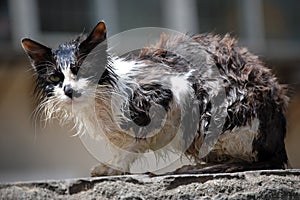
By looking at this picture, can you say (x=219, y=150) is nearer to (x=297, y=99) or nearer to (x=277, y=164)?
(x=277, y=164)

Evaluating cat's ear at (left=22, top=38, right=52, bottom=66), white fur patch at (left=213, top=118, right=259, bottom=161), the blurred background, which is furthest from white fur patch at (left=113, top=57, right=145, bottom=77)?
the blurred background

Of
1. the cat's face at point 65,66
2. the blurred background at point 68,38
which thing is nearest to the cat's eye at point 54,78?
the cat's face at point 65,66

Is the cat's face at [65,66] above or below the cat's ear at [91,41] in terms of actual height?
below

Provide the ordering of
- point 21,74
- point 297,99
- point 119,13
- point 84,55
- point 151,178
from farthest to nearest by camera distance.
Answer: point 297,99 → point 119,13 → point 21,74 → point 84,55 → point 151,178

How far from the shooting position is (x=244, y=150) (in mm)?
2918

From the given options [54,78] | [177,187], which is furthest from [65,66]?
[177,187]

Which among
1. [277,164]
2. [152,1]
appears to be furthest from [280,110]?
[152,1]

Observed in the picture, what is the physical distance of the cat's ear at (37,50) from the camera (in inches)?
113

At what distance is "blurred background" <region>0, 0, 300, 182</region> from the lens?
6562 millimetres

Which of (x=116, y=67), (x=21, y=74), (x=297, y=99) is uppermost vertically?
(x=116, y=67)

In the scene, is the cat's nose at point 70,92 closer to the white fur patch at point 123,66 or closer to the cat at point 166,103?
the cat at point 166,103

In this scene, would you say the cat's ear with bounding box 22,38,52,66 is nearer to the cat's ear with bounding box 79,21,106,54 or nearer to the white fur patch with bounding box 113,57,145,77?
the cat's ear with bounding box 79,21,106,54

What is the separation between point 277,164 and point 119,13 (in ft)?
13.8

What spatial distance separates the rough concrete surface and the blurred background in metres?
3.84
